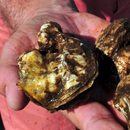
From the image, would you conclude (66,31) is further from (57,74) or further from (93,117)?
(93,117)

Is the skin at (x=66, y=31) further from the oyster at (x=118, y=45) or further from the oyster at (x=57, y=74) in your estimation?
the oyster at (x=118, y=45)

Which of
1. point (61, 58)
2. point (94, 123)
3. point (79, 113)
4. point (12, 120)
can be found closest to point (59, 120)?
point (12, 120)

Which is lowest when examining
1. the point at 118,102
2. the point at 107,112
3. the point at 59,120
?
the point at 59,120

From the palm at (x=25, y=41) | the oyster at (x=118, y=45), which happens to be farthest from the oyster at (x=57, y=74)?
the oyster at (x=118, y=45)

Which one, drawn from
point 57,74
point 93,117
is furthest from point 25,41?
point 93,117

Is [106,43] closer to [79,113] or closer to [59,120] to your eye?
[79,113]

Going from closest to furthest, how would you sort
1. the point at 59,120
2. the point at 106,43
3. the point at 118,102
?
1. the point at 118,102
2. the point at 106,43
3. the point at 59,120
